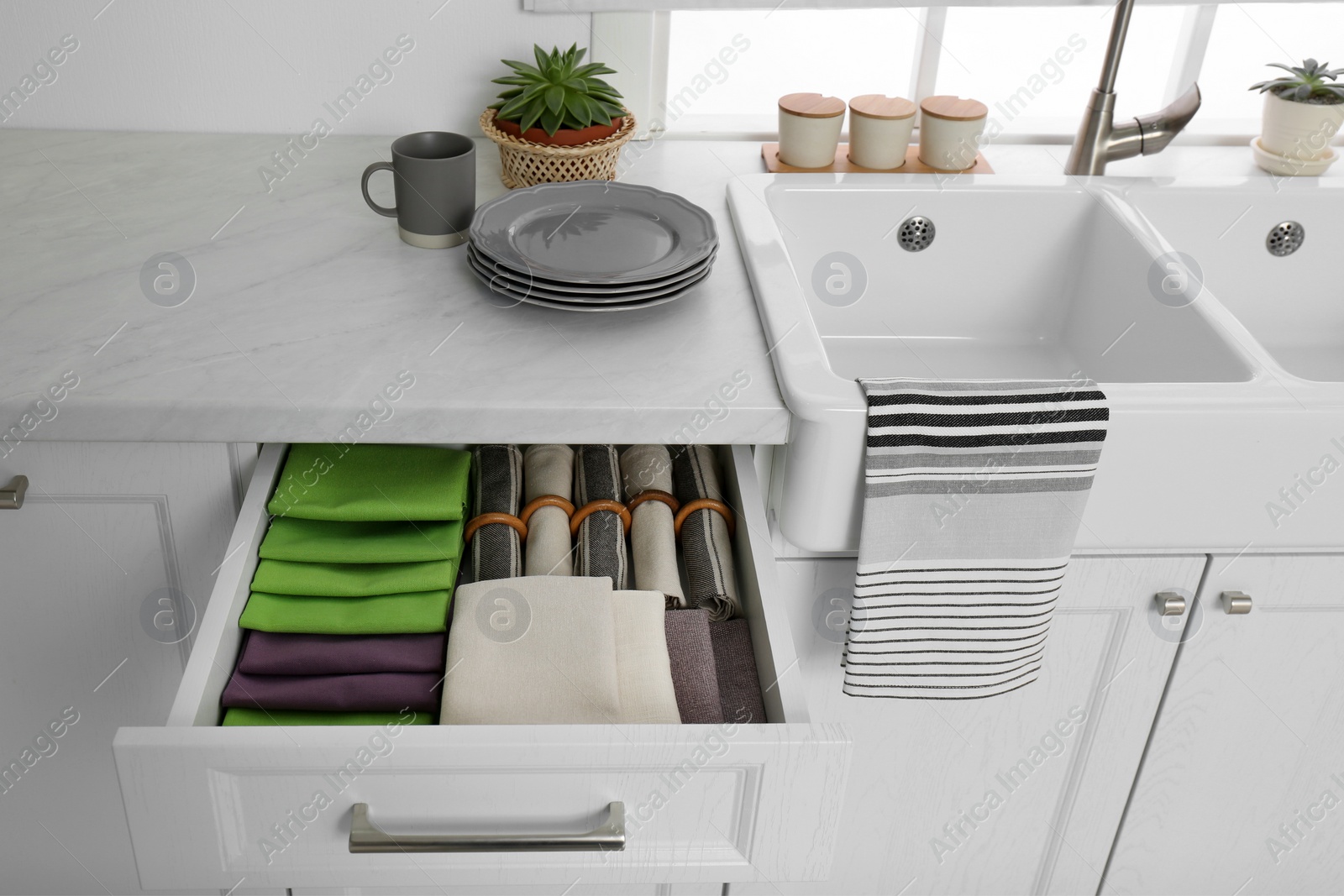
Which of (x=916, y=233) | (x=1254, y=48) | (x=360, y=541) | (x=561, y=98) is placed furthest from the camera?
(x=1254, y=48)

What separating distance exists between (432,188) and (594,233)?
166 millimetres

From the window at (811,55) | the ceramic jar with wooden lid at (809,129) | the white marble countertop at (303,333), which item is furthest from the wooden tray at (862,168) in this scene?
the window at (811,55)

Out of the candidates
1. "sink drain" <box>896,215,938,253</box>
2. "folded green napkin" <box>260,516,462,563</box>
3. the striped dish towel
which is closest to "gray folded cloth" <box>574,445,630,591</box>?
"folded green napkin" <box>260,516,462,563</box>

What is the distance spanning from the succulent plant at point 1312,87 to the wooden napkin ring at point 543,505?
1.03 meters

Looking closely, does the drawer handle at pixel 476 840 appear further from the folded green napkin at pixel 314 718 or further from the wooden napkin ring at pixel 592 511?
the wooden napkin ring at pixel 592 511

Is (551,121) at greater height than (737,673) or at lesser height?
greater

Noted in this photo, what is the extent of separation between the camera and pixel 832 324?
133cm

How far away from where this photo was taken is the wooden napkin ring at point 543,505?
1.06m

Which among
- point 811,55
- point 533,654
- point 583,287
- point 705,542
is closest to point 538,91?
point 583,287

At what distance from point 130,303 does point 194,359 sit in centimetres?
12

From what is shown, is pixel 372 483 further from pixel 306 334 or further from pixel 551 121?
pixel 551 121

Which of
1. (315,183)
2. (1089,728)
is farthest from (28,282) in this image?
(1089,728)

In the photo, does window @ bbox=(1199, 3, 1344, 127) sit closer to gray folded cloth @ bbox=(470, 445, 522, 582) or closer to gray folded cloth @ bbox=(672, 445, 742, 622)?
gray folded cloth @ bbox=(672, 445, 742, 622)

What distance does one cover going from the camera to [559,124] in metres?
1.19
